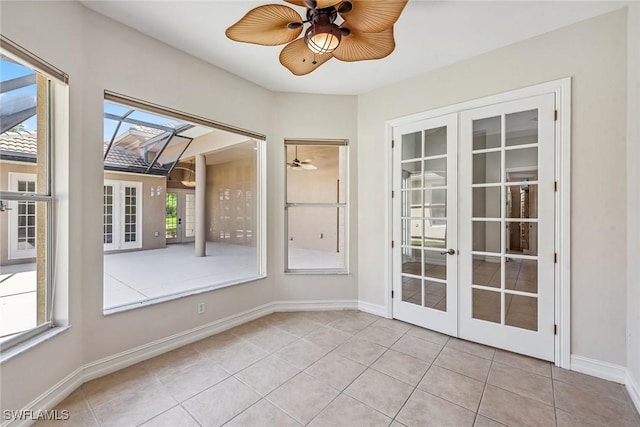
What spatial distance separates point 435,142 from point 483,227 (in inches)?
40.2

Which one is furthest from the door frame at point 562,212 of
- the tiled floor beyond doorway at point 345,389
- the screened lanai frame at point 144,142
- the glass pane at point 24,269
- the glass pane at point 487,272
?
the glass pane at point 24,269

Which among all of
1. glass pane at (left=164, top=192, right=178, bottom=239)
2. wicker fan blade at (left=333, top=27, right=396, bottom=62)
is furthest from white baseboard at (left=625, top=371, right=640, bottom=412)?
glass pane at (left=164, top=192, right=178, bottom=239)

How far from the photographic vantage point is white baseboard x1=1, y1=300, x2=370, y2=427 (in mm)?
1709

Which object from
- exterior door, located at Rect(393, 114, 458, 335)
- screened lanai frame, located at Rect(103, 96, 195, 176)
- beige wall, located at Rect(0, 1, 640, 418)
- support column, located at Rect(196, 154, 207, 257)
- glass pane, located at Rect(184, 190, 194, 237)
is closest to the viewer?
beige wall, located at Rect(0, 1, 640, 418)

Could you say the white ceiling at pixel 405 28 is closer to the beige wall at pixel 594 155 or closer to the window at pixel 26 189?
the beige wall at pixel 594 155

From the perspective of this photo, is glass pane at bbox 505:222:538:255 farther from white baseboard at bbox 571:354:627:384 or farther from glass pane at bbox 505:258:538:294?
white baseboard at bbox 571:354:627:384

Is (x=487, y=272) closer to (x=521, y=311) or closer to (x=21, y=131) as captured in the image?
(x=521, y=311)

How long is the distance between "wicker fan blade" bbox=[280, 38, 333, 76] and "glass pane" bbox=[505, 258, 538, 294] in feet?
7.96

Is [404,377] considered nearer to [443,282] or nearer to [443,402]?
[443,402]

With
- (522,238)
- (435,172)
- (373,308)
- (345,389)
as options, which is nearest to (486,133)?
(435,172)

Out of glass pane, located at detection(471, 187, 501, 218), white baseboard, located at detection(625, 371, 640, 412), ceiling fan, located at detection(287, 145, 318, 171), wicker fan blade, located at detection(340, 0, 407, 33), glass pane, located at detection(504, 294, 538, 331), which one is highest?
wicker fan blade, located at detection(340, 0, 407, 33)

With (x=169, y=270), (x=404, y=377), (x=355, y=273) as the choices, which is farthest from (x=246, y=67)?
(x=404, y=377)

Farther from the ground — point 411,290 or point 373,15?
point 373,15

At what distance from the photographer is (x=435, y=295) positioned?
2.90 meters
